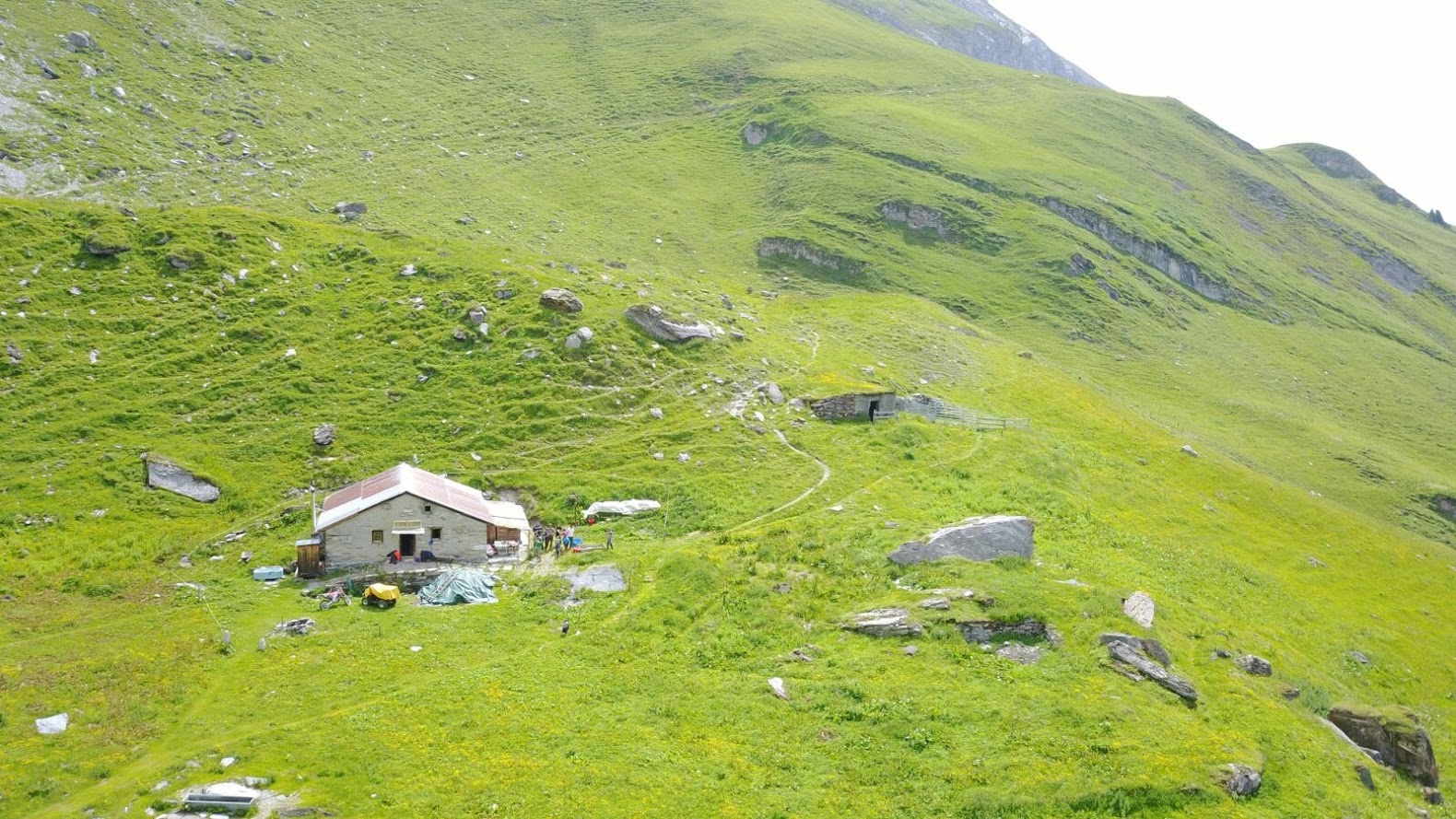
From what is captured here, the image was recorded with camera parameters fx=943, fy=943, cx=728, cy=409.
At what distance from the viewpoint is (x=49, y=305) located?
6031 centimetres

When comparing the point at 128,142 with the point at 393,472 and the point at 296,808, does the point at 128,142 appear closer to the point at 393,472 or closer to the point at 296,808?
the point at 393,472

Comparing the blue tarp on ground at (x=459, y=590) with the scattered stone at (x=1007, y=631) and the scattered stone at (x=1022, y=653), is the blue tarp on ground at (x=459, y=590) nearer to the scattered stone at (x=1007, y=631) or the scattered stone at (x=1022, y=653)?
Result: the scattered stone at (x=1007, y=631)

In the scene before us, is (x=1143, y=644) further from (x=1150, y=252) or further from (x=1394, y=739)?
(x=1150, y=252)

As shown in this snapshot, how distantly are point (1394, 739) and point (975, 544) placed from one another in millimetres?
17437

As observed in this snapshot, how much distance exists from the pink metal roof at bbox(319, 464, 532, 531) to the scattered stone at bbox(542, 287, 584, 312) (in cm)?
1803

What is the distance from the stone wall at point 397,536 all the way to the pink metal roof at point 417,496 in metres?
0.32

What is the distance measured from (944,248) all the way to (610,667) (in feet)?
338

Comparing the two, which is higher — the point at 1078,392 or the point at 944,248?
the point at 944,248

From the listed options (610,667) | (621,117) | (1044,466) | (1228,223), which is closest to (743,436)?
(1044,466)

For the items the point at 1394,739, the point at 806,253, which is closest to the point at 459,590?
the point at 1394,739

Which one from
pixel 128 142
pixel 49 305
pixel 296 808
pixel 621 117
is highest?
pixel 621 117

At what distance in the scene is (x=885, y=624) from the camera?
38625 mm

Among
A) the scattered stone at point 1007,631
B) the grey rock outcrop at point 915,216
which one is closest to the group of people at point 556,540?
the scattered stone at point 1007,631

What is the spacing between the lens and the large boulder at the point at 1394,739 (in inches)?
1433
